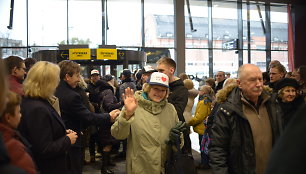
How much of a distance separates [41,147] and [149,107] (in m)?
0.89

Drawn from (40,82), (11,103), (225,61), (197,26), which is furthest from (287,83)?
(225,61)

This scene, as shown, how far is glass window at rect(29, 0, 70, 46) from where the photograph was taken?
437 inches

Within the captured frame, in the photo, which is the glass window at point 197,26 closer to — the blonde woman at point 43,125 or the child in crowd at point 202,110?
the child in crowd at point 202,110

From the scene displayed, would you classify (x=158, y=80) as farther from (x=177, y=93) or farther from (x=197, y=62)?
(x=197, y=62)

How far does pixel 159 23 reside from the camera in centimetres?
1240

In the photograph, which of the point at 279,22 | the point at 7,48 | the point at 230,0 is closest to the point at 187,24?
the point at 230,0

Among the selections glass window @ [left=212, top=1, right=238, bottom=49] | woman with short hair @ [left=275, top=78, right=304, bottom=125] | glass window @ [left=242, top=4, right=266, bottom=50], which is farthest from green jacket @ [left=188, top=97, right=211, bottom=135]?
glass window @ [left=242, top=4, right=266, bottom=50]

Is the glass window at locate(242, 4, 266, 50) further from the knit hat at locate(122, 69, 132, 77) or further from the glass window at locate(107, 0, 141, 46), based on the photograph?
the knit hat at locate(122, 69, 132, 77)

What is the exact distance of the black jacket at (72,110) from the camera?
278 cm

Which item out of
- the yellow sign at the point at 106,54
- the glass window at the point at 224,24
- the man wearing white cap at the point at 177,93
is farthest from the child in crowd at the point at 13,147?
the glass window at the point at 224,24

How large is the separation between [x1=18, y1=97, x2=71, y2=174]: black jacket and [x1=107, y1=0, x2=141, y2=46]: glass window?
974 centimetres

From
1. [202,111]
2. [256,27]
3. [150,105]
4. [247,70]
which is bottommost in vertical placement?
[202,111]

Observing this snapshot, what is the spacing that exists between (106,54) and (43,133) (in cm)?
609

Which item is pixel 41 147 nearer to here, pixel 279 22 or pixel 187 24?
pixel 187 24
